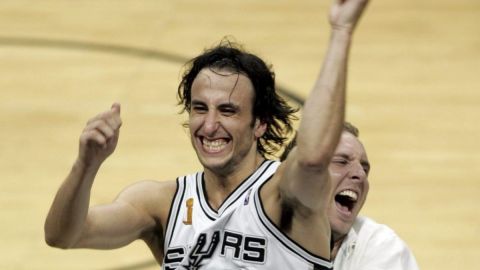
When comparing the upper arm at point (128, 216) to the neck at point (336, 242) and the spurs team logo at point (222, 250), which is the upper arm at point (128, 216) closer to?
the spurs team logo at point (222, 250)

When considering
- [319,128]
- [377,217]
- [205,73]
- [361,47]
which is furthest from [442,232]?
[319,128]

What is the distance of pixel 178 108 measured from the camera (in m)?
9.70

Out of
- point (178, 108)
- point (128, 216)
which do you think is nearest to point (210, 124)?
point (128, 216)

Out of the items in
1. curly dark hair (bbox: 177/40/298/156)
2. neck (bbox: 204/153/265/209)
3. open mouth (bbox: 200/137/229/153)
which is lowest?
neck (bbox: 204/153/265/209)

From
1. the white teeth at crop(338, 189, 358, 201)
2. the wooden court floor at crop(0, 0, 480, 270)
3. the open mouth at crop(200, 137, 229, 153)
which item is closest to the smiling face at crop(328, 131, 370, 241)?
the white teeth at crop(338, 189, 358, 201)

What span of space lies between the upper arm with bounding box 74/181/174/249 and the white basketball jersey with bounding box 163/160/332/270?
86mm

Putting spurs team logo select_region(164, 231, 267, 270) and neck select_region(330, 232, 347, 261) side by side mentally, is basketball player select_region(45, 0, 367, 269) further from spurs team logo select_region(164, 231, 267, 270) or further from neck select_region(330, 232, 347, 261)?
neck select_region(330, 232, 347, 261)

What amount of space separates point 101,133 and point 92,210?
2.09 ft

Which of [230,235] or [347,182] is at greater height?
[347,182]

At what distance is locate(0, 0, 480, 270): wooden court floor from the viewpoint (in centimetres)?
820

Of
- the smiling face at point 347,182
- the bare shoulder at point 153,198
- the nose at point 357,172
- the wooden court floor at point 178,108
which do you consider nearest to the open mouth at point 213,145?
the bare shoulder at point 153,198

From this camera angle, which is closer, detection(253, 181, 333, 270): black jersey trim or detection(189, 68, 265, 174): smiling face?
detection(253, 181, 333, 270): black jersey trim

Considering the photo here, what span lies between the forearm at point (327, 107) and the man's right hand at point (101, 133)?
61cm

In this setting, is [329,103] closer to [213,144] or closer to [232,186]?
[213,144]
